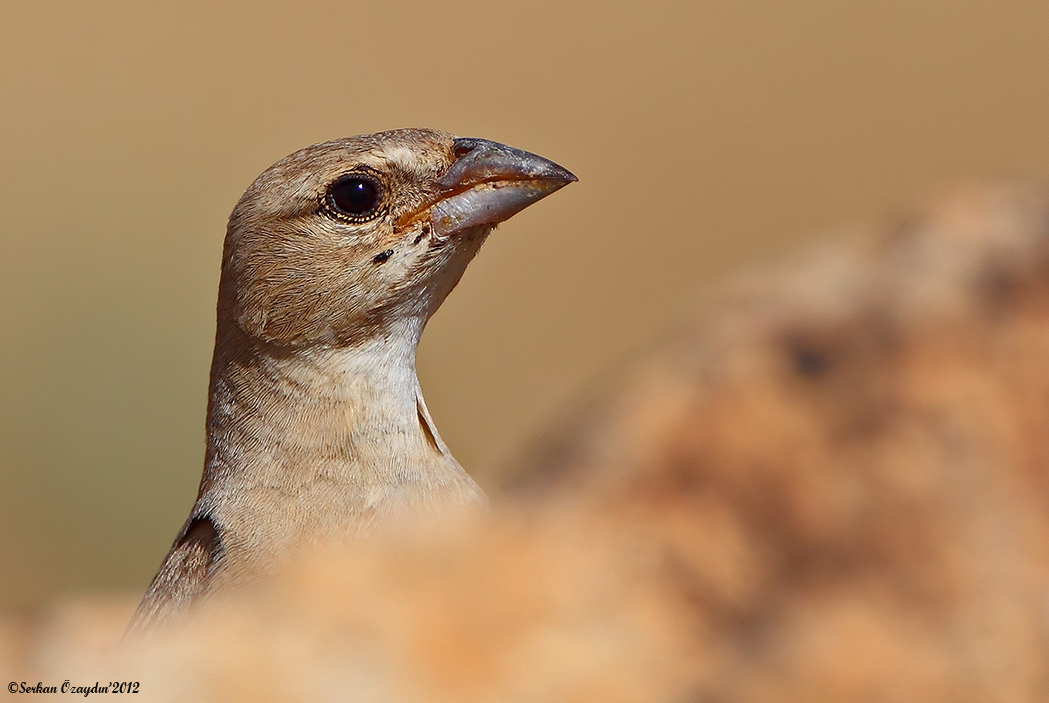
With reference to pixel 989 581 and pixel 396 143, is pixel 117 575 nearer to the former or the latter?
pixel 396 143

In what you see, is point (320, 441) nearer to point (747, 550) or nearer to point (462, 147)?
point (462, 147)

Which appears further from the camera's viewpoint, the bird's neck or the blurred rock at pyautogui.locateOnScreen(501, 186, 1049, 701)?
the bird's neck

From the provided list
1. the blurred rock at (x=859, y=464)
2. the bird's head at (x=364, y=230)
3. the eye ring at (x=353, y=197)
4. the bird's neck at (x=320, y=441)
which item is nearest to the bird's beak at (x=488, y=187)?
the bird's head at (x=364, y=230)

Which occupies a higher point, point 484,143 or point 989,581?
point 484,143

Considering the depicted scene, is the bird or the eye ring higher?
the eye ring

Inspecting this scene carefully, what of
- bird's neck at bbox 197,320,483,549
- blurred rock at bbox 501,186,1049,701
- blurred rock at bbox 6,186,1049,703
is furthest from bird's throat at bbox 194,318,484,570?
blurred rock at bbox 501,186,1049,701

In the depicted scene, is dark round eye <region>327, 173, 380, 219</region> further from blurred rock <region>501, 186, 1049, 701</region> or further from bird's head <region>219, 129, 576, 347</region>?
blurred rock <region>501, 186, 1049, 701</region>

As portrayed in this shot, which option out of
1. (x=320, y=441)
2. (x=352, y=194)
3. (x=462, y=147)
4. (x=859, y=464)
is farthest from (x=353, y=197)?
(x=859, y=464)

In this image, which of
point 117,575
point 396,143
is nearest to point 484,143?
point 396,143

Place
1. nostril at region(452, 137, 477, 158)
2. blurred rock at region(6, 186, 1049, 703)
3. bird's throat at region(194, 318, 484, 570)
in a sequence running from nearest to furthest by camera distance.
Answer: blurred rock at region(6, 186, 1049, 703) < bird's throat at region(194, 318, 484, 570) < nostril at region(452, 137, 477, 158)
